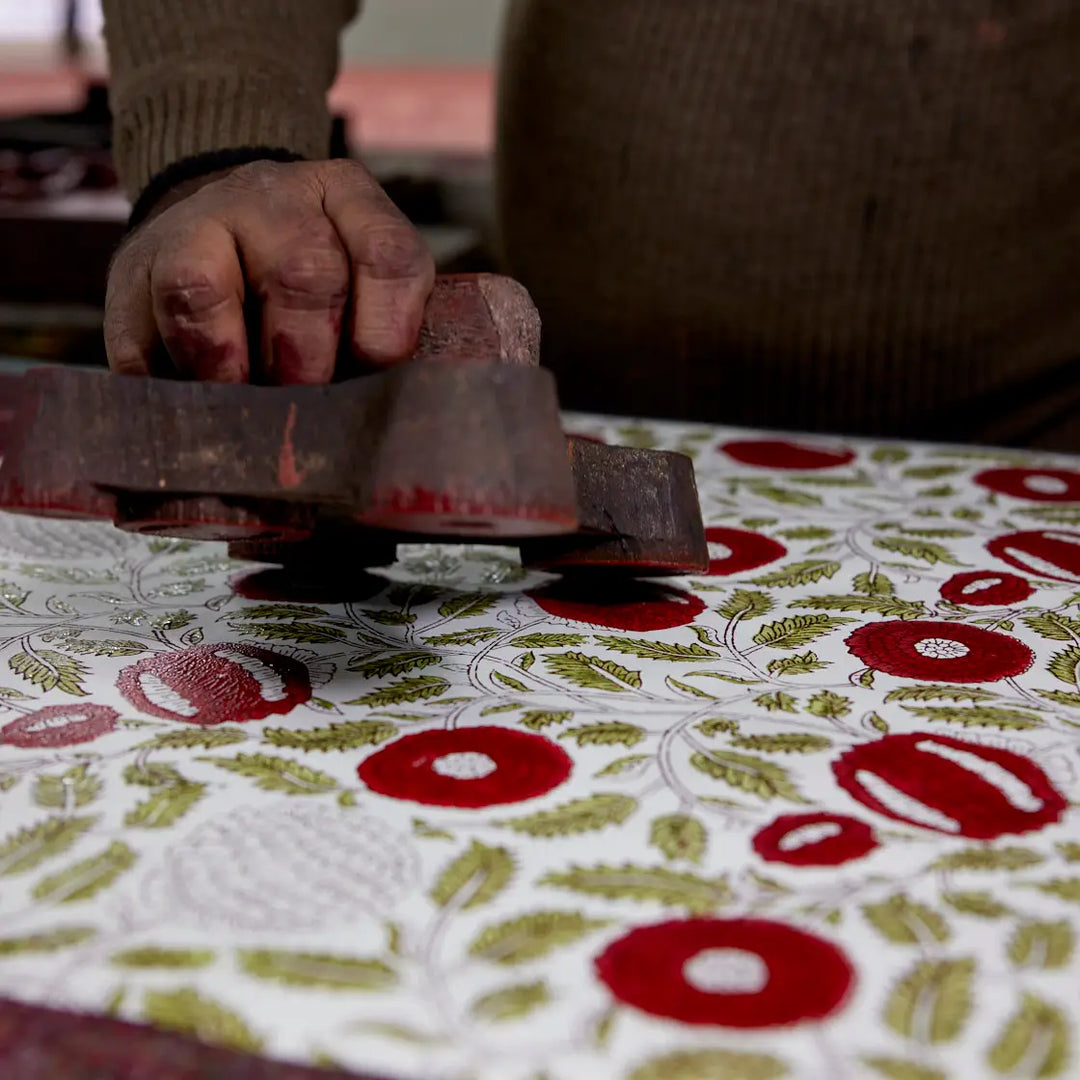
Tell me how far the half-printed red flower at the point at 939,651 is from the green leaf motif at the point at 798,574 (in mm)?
82

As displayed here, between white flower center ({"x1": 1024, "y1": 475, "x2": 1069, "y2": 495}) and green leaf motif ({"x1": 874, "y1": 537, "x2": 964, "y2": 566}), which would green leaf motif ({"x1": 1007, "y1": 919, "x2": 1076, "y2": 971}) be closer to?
green leaf motif ({"x1": 874, "y1": 537, "x2": 964, "y2": 566})

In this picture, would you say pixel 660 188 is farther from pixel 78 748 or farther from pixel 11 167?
pixel 11 167

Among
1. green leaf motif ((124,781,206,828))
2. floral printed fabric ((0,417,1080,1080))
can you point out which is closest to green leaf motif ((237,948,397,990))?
floral printed fabric ((0,417,1080,1080))

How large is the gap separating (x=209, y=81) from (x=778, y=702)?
66cm

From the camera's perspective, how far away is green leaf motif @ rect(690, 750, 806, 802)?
1.77ft

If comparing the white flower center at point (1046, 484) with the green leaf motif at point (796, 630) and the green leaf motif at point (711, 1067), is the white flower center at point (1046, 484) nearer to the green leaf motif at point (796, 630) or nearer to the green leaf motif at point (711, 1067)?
the green leaf motif at point (796, 630)

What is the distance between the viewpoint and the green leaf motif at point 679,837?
0.49m

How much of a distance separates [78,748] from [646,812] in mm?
265

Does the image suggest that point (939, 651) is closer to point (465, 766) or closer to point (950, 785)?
point (950, 785)

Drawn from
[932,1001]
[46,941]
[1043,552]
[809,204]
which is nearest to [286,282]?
[46,941]

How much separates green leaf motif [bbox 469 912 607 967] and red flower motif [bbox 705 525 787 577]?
16.1 inches

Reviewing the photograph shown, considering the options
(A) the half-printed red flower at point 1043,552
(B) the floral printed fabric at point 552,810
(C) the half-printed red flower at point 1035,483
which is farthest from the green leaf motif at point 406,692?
(C) the half-printed red flower at point 1035,483

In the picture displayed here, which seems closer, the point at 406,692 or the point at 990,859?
the point at 990,859

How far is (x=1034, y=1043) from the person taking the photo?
392 mm
